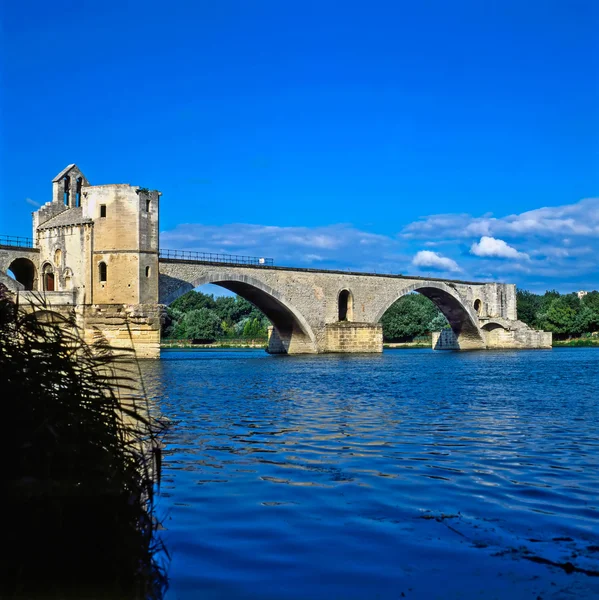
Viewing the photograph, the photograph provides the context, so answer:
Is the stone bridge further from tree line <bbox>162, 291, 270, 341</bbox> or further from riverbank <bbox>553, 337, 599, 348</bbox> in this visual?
tree line <bbox>162, 291, 270, 341</bbox>

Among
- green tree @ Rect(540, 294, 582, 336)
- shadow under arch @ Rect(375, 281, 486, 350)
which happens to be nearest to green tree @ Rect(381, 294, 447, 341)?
shadow under arch @ Rect(375, 281, 486, 350)

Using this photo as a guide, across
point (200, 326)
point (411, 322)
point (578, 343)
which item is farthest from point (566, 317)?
point (200, 326)

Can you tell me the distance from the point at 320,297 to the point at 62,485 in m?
45.2

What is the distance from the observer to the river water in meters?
4.46

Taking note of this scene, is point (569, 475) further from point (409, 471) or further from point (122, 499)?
point (122, 499)

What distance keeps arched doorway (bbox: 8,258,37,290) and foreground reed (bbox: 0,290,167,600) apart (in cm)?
3271

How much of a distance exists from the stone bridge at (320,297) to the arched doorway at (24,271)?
6012 millimetres

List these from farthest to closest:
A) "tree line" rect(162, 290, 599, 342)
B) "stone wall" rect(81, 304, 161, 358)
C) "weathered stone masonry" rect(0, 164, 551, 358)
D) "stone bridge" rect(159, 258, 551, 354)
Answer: "tree line" rect(162, 290, 599, 342) < "stone bridge" rect(159, 258, 551, 354) < "weathered stone masonry" rect(0, 164, 551, 358) < "stone wall" rect(81, 304, 161, 358)

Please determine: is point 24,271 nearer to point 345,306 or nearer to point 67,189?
point 67,189

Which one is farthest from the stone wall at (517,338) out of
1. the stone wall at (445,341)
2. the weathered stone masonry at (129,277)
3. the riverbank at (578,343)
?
the weathered stone masonry at (129,277)

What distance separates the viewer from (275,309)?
158ft

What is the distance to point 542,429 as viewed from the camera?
11.5 meters

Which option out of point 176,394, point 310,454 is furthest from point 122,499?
point 176,394

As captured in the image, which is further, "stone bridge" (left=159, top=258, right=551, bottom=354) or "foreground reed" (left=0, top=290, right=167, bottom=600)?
"stone bridge" (left=159, top=258, right=551, bottom=354)
